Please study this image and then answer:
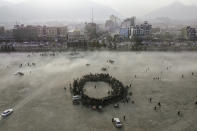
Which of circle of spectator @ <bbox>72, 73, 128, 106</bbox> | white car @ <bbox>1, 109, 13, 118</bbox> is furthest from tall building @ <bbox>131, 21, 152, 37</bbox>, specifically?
white car @ <bbox>1, 109, 13, 118</bbox>

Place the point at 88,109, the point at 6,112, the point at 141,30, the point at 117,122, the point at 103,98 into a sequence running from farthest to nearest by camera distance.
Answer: the point at 141,30 → the point at 103,98 → the point at 88,109 → the point at 6,112 → the point at 117,122

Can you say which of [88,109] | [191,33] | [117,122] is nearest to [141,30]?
[191,33]

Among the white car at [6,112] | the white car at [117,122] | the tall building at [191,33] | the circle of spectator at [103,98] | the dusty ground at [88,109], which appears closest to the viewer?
the white car at [117,122]

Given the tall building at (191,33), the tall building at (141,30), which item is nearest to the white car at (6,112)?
the tall building at (141,30)

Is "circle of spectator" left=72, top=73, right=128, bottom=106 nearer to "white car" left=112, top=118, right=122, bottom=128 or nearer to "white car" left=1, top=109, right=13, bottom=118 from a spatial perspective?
"white car" left=112, top=118, right=122, bottom=128

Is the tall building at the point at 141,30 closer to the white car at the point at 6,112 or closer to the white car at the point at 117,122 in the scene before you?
the white car at the point at 117,122

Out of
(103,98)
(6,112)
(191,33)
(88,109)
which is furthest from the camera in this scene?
(191,33)

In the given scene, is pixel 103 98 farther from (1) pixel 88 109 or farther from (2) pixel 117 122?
(2) pixel 117 122

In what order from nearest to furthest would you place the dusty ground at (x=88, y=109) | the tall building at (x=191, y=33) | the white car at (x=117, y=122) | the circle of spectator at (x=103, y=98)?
the white car at (x=117, y=122) < the dusty ground at (x=88, y=109) < the circle of spectator at (x=103, y=98) < the tall building at (x=191, y=33)
